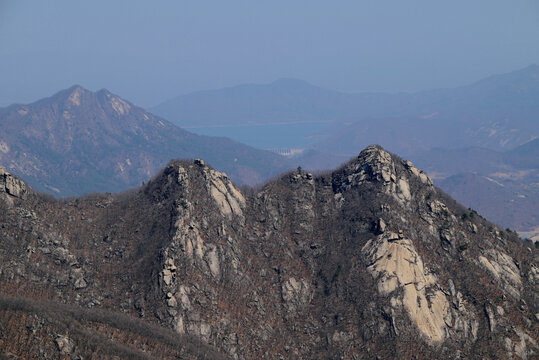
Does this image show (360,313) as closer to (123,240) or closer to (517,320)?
(517,320)

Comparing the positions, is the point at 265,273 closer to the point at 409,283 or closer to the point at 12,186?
the point at 409,283

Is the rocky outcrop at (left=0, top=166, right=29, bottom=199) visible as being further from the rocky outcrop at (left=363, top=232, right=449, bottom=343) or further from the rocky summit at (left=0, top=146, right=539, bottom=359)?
the rocky outcrop at (left=363, top=232, right=449, bottom=343)

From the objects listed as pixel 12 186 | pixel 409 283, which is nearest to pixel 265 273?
pixel 409 283

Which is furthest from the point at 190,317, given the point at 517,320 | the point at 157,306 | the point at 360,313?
the point at 517,320

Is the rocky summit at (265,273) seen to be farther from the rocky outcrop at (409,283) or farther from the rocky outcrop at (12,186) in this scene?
the rocky outcrop at (12,186)

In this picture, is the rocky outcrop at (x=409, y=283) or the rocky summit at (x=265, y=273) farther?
the rocky outcrop at (x=409, y=283)

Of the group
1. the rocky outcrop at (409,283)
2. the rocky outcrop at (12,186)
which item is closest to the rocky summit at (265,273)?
the rocky outcrop at (409,283)

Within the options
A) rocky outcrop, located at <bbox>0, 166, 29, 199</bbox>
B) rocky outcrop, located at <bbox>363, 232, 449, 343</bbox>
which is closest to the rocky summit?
rocky outcrop, located at <bbox>363, 232, 449, 343</bbox>

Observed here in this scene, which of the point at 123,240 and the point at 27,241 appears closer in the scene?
the point at 27,241
